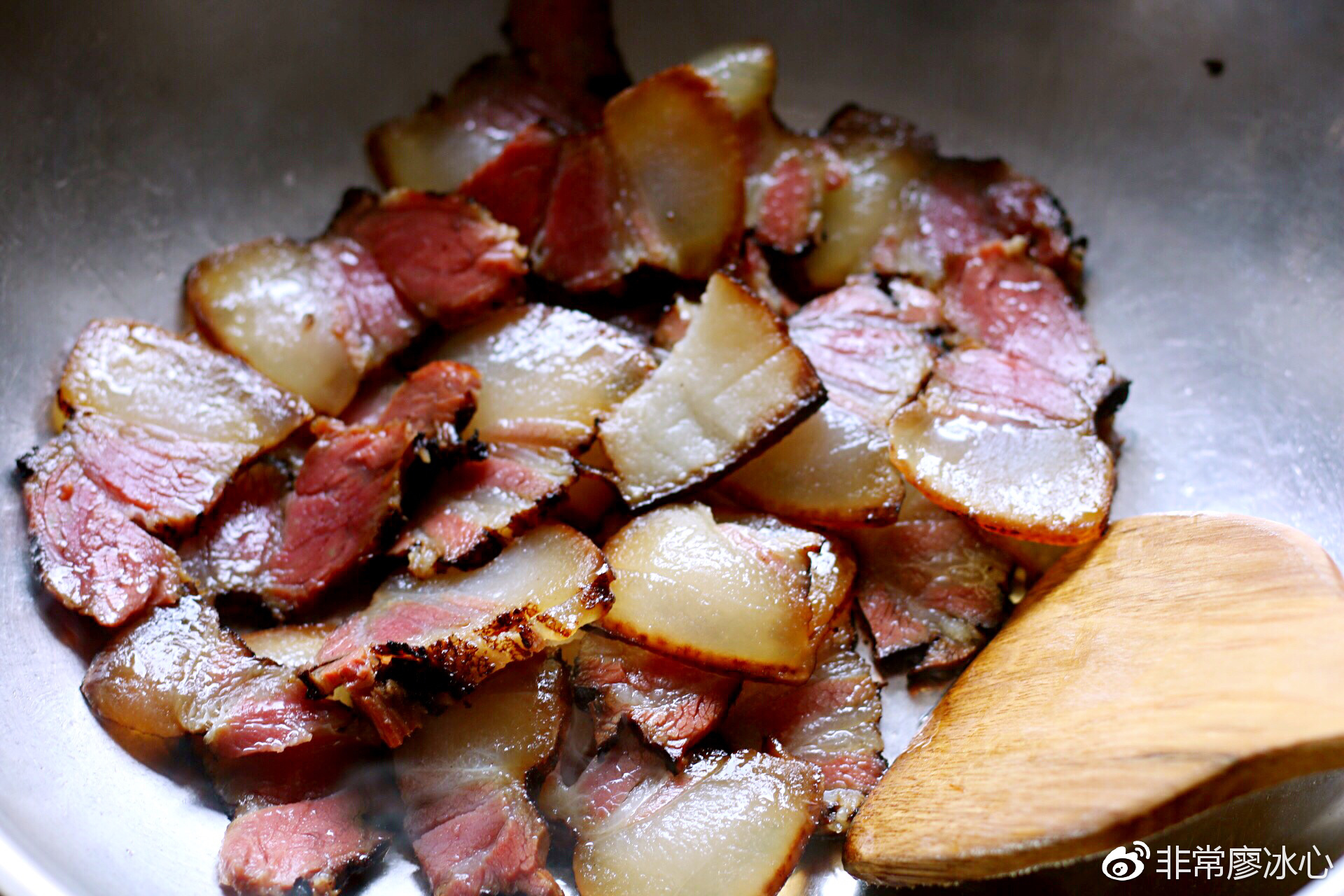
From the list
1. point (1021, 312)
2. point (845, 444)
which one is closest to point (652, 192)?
point (845, 444)

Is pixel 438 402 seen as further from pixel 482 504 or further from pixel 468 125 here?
pixel 468 125

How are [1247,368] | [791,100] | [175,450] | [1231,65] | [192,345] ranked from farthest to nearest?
1. [791,100]
2. [1231,65]
3. [1247,368]
4. [192,345]
5. [175,450]

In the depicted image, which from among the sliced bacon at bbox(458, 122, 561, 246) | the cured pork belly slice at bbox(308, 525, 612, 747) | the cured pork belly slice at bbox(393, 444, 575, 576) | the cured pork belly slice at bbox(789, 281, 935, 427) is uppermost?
the sliced bacon at bbox(458, 122, 561, 246)

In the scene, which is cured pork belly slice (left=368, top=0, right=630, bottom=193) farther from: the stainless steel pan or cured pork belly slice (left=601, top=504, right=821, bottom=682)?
cured pork belly slice (left=601, top=504, right=821, bottom=682)

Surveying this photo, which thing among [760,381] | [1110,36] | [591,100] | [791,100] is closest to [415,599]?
[760,381]

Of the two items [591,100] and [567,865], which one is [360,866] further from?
[591,100]

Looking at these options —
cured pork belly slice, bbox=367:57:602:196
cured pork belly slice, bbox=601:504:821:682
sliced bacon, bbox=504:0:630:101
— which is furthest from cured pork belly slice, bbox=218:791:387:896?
sliced bacon, bbox=504:0:630:101
